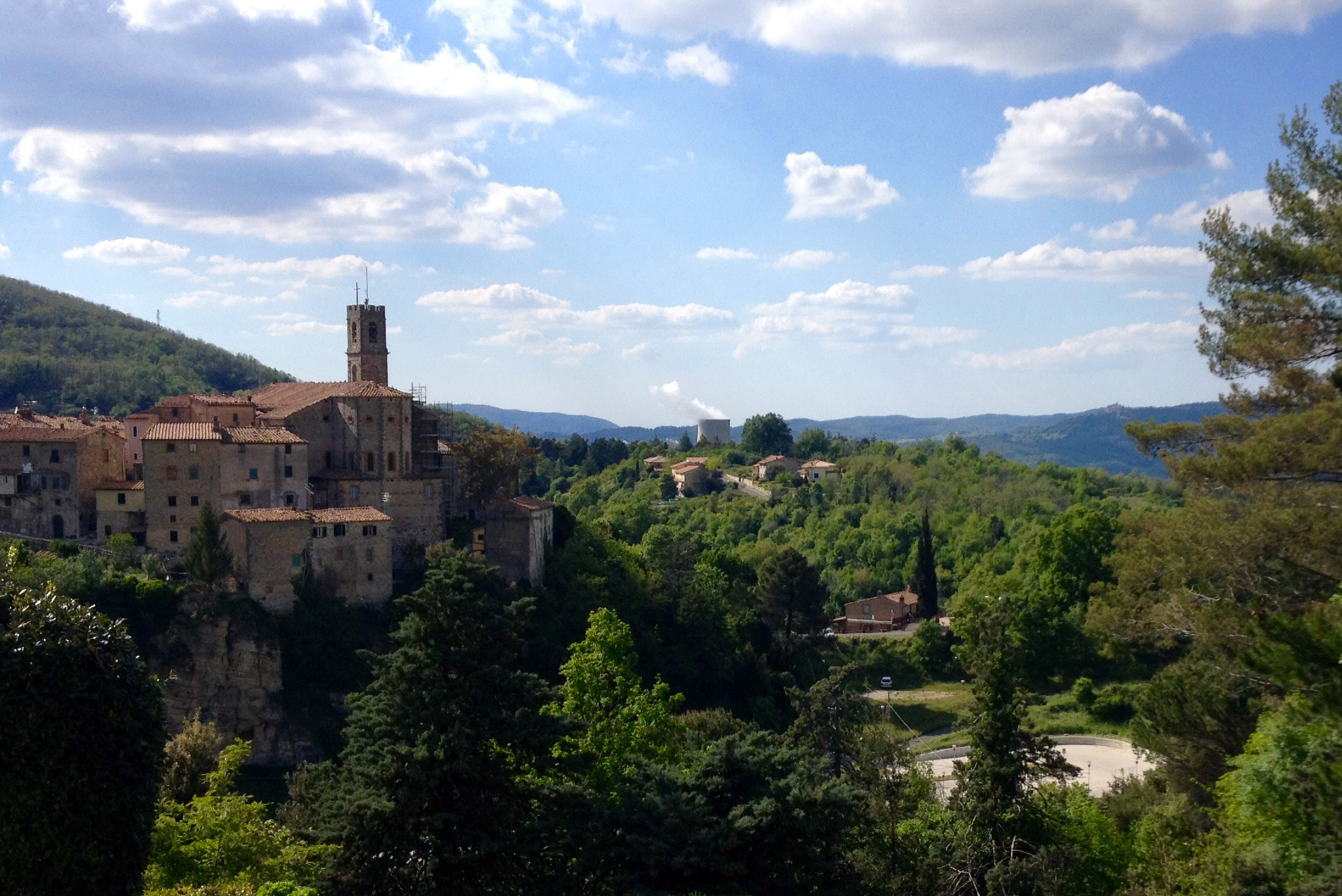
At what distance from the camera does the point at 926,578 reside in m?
75.2

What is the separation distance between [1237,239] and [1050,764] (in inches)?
416

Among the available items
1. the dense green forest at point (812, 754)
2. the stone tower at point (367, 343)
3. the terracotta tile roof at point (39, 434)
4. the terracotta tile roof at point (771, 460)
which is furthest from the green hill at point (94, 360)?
the dense green forest at point (812, 754)

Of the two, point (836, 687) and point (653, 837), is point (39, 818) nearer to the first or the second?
point (653, 837)

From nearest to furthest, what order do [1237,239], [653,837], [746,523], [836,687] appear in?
1. [653,837]
2. [1237,239]
3. [836,687]
4. [746,523]

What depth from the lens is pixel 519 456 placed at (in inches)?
2247

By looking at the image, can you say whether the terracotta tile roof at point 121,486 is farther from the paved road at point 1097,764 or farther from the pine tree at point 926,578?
the pine tree at point 926,578

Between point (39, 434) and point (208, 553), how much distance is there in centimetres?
964

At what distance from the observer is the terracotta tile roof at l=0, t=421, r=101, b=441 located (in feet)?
148

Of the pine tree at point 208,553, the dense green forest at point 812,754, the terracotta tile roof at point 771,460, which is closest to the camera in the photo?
the dense green forest at point 812,754

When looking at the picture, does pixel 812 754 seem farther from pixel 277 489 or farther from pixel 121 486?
pixel 121 486

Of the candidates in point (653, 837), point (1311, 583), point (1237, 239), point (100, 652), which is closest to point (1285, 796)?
point (1311, 583)

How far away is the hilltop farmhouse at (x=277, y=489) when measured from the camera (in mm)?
43219

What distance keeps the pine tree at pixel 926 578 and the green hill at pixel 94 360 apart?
187ft

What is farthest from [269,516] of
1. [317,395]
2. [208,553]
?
[317,395]
